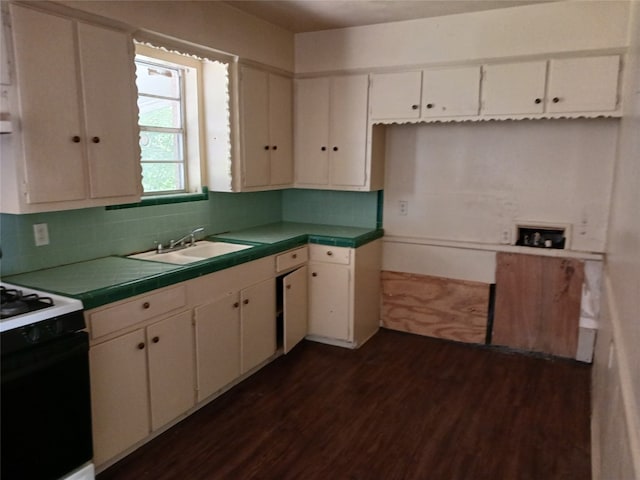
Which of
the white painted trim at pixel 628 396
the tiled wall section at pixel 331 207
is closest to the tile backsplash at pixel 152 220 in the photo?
the tiled wall section at pixel 331 207

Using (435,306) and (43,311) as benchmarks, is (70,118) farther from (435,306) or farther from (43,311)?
(435,306)

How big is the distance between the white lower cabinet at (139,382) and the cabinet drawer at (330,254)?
53.3 inches

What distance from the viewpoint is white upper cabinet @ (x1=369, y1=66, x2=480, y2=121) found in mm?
3375

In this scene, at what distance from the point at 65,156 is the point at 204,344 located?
4.08 feet

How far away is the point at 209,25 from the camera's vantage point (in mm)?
3006

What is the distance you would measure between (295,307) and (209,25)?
6.63ft

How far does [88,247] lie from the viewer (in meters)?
2.68

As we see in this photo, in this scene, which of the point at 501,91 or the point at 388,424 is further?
the point at 501,91

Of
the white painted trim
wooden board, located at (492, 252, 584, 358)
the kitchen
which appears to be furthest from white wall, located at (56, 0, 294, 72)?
the white painted trim

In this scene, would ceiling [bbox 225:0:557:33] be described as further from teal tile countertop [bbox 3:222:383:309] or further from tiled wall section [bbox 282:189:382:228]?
teal tile countertop [bbox 3:222:383:309]

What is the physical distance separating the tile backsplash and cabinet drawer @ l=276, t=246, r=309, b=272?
1.89 feet

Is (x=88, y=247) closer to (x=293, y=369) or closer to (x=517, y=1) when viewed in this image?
(x=293, y=369)

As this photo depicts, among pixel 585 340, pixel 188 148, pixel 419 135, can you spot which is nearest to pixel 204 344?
pixel 188 148

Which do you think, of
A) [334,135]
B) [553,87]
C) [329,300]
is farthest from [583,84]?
[329,300]
